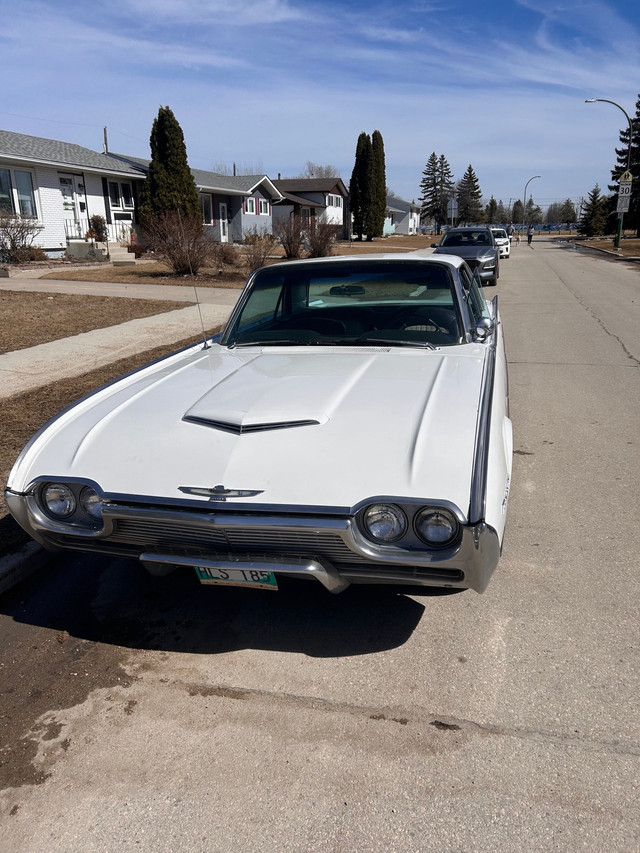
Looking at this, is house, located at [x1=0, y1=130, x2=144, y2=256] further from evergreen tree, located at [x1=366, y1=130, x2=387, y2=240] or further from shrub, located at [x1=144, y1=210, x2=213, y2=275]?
evergreen tree, located at [x1=366, y1=130, x2=387, y2=240]

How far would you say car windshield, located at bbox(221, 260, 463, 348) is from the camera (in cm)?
419

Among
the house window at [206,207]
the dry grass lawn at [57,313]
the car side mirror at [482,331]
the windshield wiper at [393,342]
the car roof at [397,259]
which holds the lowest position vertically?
the dry grass lawn at [57,313]

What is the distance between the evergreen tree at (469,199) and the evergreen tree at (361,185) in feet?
172

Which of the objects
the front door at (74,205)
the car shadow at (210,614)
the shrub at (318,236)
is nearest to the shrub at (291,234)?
the shrub at (318,236)

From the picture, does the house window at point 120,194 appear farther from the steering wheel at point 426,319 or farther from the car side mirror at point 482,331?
the car side mirror at point 482,331

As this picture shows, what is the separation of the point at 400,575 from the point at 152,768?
1128 millimetres

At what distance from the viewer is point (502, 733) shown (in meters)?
2.46

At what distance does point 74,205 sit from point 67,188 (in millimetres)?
709

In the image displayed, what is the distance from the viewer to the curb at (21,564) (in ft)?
11.8

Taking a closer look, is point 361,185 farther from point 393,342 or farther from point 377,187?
point 393,342

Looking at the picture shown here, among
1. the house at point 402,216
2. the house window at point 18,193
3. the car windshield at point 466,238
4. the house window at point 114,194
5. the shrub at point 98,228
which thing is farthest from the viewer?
the house at point 402,216

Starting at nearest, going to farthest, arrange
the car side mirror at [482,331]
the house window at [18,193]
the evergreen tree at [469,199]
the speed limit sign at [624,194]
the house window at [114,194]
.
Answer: the car side mirror at [482,331] < the house window at [18,193] < the house window at [114,194] < the speed limit sign at [624,194] < the evergreen tree at [469,199]

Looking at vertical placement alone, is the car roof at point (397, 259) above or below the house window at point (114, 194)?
below

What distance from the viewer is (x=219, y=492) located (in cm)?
259
